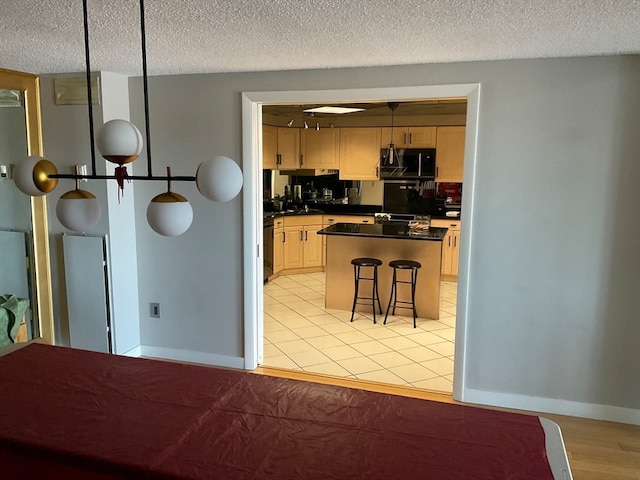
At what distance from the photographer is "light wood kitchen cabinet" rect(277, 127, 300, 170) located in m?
7.14

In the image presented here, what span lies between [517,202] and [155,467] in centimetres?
257

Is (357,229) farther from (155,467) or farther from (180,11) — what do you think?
(155,467)

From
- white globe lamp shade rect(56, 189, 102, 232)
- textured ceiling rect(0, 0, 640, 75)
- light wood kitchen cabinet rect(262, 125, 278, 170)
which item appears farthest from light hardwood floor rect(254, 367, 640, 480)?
light wood kitchen cabinet rect(262, 125, 278, 170)

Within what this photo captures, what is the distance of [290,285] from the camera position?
666cm

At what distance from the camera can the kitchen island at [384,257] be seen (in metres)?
5.17

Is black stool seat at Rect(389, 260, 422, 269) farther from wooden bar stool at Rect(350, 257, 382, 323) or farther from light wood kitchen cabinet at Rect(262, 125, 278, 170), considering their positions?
light wood kitchen cabinet at Rect(262, 125, 278, 170)

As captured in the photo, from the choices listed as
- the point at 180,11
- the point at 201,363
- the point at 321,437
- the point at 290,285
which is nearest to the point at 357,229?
the point at 290,285

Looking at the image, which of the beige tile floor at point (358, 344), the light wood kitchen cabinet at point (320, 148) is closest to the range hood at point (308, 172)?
the light wood kitchen cabinet at point (320, 148)

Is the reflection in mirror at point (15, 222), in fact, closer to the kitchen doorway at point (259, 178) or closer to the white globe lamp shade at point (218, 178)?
the kitchen doorway at point (259, 178)

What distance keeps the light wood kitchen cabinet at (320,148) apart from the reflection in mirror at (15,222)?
4.14m

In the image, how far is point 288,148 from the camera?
23.6 feet

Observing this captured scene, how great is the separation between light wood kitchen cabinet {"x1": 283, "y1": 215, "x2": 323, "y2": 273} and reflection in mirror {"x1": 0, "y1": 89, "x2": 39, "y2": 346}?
3.59 m

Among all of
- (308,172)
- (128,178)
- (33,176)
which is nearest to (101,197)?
(33,176)

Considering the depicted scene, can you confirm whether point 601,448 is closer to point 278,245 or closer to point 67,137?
point 67,137
